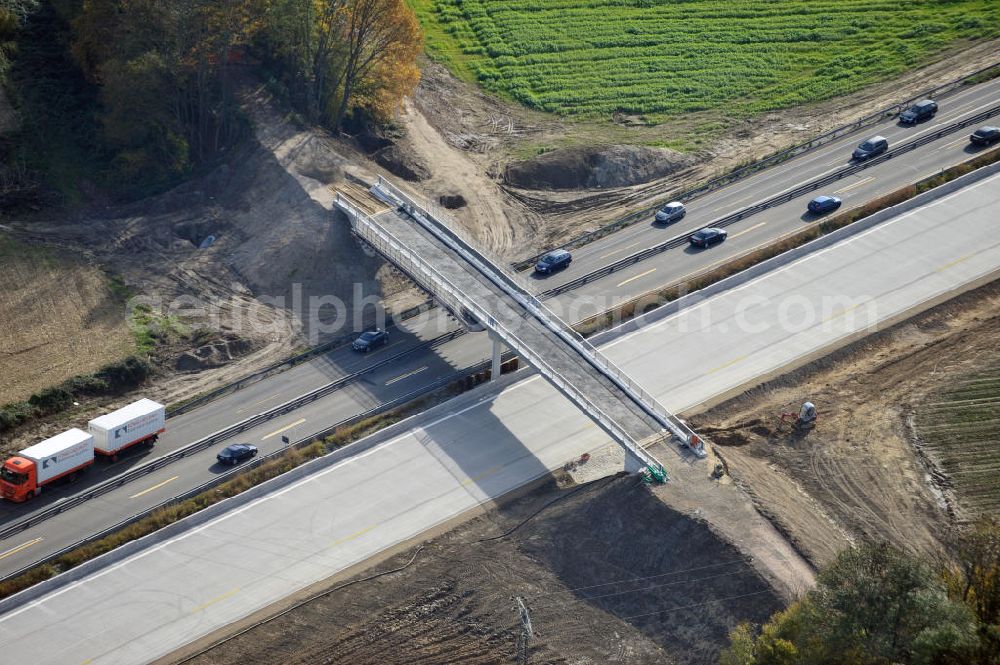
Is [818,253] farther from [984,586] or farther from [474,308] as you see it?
[984,586]

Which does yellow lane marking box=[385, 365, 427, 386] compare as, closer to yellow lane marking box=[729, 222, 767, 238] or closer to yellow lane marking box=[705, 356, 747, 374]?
yellow lane marking box=[705, 356, 747, 374]

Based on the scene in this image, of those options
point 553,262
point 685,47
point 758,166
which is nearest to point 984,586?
point 553,262

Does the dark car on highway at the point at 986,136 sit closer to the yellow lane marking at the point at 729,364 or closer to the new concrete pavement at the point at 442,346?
the new concrete pavement at the point at 442,346

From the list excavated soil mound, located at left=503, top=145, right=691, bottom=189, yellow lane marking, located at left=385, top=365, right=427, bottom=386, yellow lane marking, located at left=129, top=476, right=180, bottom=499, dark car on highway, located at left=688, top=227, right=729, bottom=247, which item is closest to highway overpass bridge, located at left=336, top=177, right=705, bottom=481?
yellow lane marking, located at left=385, top=365, right=427, bottom=386

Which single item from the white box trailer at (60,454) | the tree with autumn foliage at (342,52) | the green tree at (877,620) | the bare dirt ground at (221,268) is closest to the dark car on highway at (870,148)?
the tree with autumn foliage at (342,52)

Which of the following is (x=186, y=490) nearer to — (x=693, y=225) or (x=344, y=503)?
(x=344, y=503)
